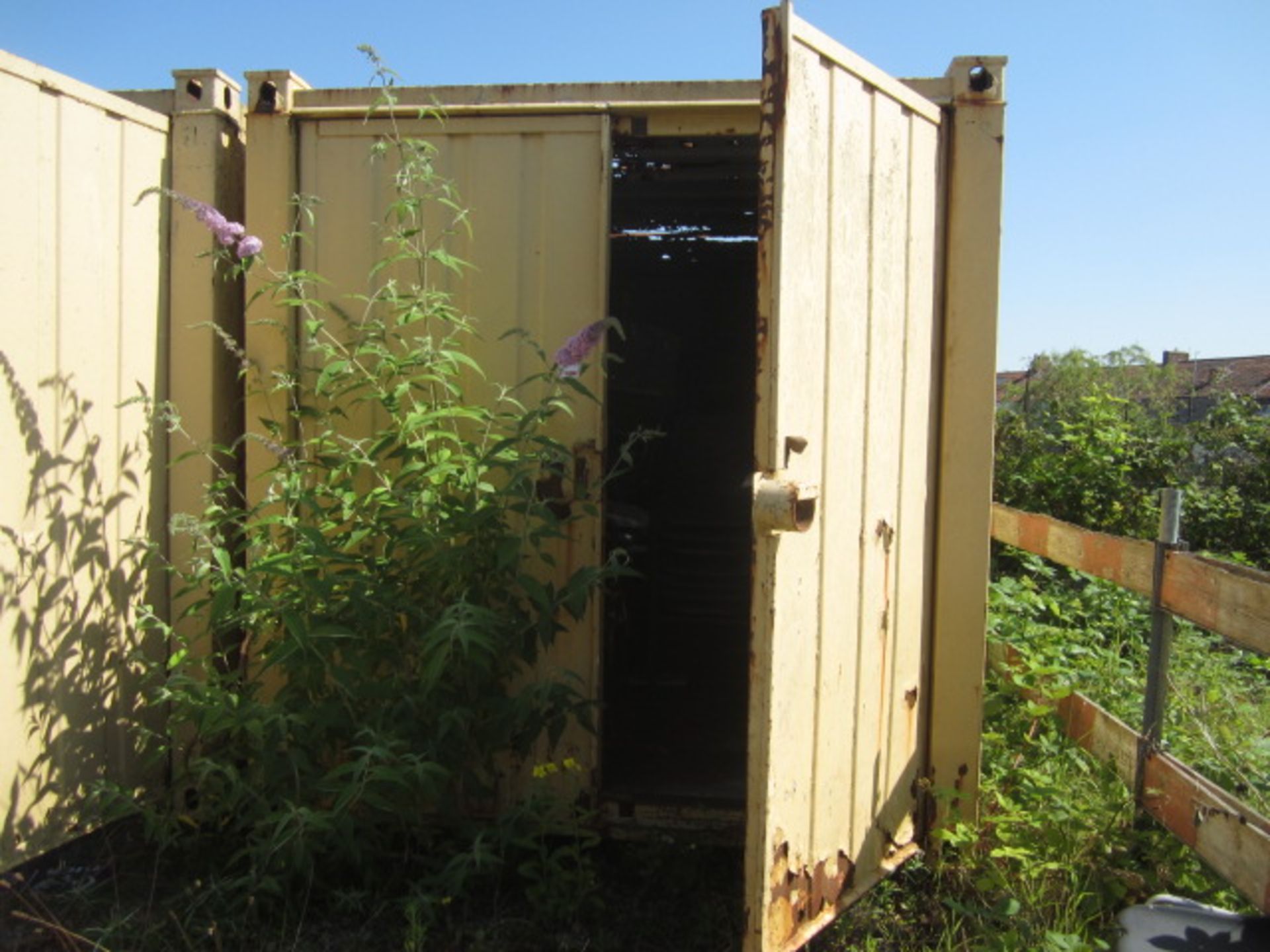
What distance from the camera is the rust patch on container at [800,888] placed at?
8.17 ft

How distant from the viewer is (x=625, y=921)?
3.20 m

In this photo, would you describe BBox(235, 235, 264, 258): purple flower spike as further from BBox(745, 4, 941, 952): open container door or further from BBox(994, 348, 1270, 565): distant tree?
BBox(994, 348, 1270, 565): distant tree

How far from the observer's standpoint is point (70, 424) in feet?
10.4

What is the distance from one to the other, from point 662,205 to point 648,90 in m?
1.69

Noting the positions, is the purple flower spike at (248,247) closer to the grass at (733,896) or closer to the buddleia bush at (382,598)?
the buddleia bush at (382,598)

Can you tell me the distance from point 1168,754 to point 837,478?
58.9 inches

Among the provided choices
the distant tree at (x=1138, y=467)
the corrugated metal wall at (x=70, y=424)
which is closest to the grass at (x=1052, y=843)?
the corrugated metal wall at (x=70, y=424)

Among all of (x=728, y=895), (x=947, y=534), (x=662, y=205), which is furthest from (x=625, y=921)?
(x=662, y=205)

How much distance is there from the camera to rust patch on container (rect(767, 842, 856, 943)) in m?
2.49

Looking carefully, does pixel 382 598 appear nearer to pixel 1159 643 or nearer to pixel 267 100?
pixel 267 100

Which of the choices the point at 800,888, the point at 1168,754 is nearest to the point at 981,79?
the point at 1168,754

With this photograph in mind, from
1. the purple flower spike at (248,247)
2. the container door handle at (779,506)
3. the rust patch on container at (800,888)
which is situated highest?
the purple flower spike at (248,247)

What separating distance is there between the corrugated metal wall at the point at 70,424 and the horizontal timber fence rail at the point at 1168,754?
135 inches

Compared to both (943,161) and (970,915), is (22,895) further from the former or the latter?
(943,161)
